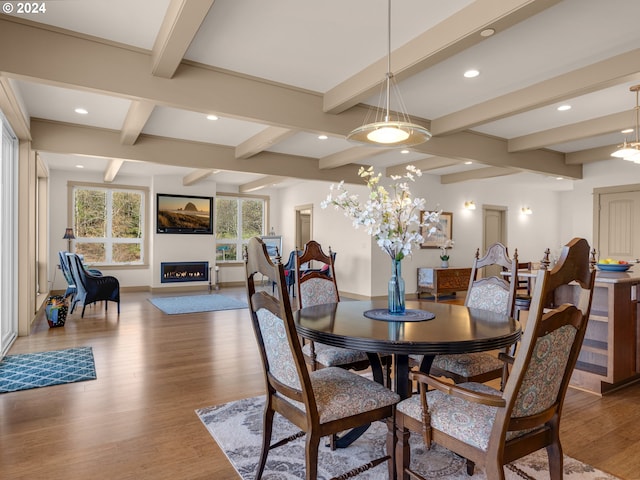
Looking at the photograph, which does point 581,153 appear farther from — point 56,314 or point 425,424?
point 56,314

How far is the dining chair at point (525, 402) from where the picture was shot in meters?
1.40

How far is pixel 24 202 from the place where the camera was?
4941 millimetres

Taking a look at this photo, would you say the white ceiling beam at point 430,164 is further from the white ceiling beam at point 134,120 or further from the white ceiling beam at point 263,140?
the white ceiling beam at point 134,120

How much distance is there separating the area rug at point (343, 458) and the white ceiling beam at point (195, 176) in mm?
6431

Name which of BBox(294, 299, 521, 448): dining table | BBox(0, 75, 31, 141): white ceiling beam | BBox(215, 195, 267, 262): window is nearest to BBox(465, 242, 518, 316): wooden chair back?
BBox(294, 299, 521, 448): dining table

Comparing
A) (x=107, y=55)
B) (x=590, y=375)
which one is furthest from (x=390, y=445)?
(x=107, y=55)

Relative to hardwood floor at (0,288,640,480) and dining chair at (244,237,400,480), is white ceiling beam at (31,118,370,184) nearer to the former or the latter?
hardwood floor at (0,288,640,480)

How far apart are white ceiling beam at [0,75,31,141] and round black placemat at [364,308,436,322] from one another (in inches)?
130

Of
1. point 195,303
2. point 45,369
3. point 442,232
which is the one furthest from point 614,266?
point 195,303

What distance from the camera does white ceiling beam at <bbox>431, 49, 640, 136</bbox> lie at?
3.37 meters

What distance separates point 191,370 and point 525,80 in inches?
164

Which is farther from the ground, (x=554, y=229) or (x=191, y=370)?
(x=554, y=229)

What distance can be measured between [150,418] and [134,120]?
11.0ft

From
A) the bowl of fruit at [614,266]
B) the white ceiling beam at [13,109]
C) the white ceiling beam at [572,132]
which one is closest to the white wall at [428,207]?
the white ceiling beam at [572,132]
